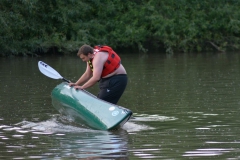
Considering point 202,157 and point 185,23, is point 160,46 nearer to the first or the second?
point 185,23

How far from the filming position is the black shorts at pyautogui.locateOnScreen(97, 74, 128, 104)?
10.6m

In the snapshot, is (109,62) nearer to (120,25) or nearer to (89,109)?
(89,109)

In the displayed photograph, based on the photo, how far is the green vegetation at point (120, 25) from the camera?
3112 cm

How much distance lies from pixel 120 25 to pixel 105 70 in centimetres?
2646

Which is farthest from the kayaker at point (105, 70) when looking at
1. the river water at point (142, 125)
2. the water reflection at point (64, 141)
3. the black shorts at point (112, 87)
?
the water reflection at point (64, 141)

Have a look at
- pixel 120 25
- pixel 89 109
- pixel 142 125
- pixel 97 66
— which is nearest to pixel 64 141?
pixel 89 109

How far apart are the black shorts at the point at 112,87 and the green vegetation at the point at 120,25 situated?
744 inches

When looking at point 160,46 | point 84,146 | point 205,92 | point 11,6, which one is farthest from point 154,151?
point 160,46

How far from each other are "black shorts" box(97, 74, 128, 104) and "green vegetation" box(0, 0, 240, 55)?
1890cm

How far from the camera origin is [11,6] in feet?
100

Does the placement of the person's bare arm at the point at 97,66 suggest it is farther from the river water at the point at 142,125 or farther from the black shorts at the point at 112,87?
the river water at the point at 142,125

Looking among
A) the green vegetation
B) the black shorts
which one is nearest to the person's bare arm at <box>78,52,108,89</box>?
the black shorts

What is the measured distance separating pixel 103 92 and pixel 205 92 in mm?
5077

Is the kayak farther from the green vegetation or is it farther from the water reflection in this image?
the green vegetation
